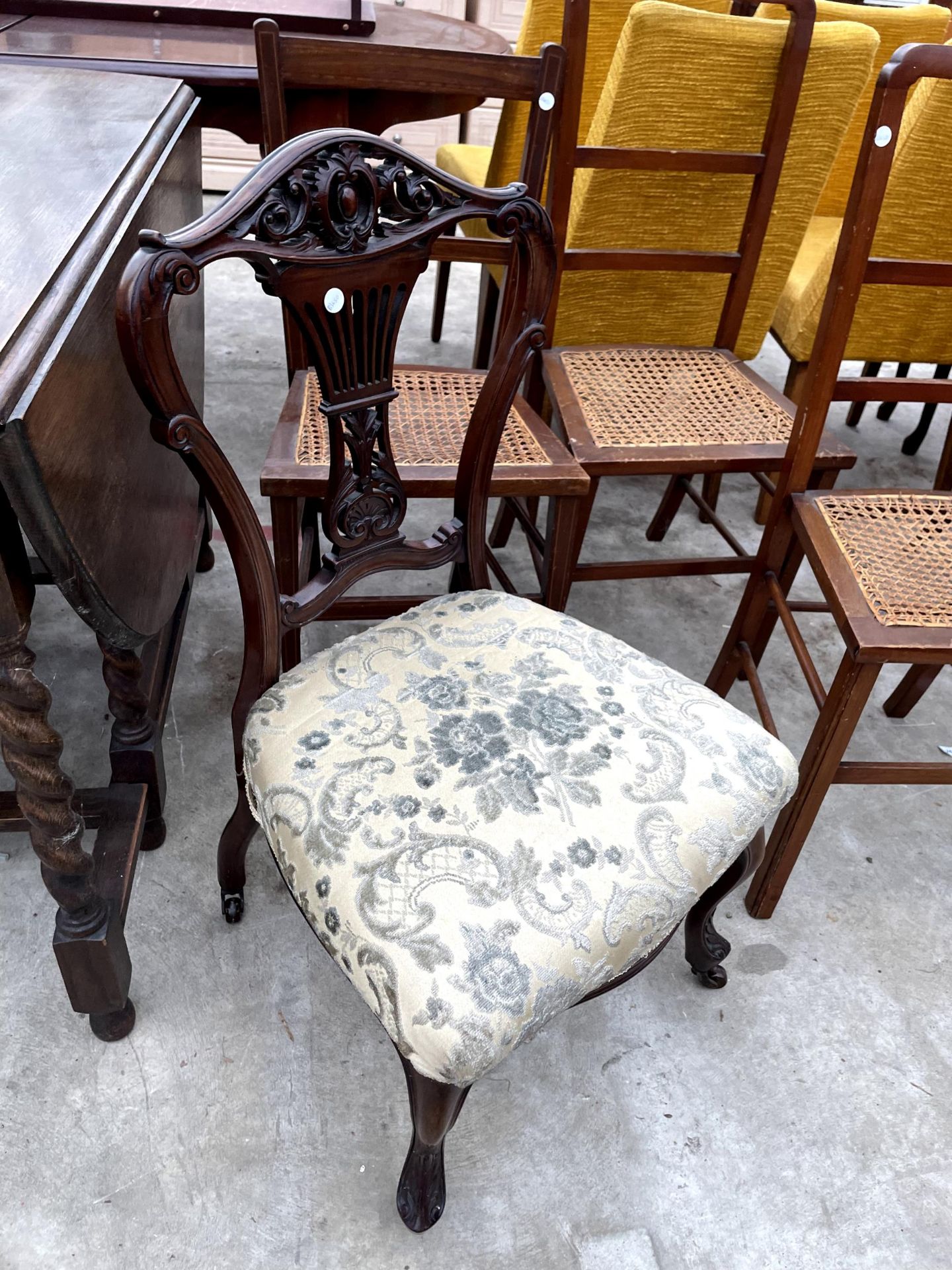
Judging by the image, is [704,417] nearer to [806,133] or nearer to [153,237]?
[806,133]

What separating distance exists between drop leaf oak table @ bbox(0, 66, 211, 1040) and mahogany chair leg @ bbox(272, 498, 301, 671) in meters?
0.15

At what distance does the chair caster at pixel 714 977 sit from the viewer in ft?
4.15

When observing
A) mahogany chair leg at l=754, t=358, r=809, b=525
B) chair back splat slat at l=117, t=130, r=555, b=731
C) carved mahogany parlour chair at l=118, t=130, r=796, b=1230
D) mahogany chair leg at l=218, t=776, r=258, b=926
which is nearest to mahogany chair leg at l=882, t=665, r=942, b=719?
mahogany chair leg at l=754, t=358, r=809, b=525

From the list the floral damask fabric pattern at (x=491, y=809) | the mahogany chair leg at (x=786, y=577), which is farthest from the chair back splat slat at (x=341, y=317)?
the mahogany chair leg at (x=786, y=577)

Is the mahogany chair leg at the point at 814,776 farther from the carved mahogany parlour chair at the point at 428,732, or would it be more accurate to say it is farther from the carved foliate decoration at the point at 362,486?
the carved foliate decoration at the point at 362,486

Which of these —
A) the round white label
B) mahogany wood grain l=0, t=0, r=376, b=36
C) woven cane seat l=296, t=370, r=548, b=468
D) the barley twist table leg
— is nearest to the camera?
the round white label

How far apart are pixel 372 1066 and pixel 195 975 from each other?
0.92ft

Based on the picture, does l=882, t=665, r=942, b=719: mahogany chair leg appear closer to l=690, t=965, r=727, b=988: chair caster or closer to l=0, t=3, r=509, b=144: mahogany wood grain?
l=690, t=965, r=727, b=988: chair caster

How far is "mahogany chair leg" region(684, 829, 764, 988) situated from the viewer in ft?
3.53

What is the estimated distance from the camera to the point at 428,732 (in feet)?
3.12

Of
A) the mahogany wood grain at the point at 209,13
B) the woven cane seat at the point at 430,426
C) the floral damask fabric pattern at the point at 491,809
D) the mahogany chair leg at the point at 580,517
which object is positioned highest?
the mahogany wood grain at the point at 209,13

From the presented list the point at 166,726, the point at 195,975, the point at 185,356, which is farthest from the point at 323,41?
the point at 195,975

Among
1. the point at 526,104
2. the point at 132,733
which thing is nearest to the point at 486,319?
the point at 526,104

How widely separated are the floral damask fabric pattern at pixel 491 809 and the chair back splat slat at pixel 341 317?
108 millimetres
